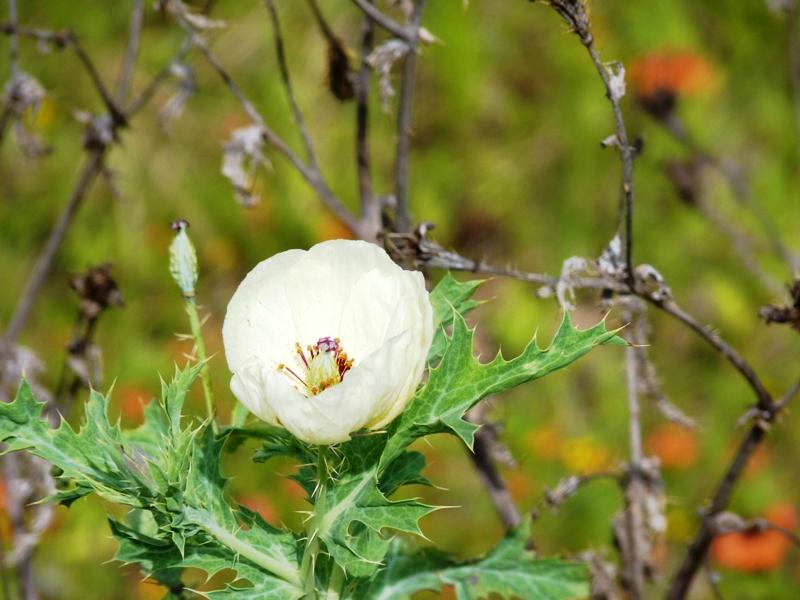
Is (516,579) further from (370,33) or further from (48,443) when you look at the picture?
(370,33)

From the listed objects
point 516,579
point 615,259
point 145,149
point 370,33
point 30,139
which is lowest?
point 145,149

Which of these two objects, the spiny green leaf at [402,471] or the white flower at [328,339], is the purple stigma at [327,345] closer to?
the white flower at [328,339]

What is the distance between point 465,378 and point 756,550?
222cm

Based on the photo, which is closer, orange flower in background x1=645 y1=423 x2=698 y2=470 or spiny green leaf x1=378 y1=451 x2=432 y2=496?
spiny green leaf x1=378 y1=451 x2=432 y2=496

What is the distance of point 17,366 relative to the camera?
1964 mm

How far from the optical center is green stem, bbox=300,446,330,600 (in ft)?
3.40

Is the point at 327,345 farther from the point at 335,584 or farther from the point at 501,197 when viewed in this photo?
the point at 501,197

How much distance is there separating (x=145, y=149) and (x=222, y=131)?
388 mm

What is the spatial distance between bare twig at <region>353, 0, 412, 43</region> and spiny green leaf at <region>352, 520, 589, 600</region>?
3.09ft

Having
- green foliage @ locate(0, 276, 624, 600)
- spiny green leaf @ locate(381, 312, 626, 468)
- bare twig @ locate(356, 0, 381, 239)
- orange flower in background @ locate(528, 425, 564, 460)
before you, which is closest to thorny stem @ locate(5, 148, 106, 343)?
bare twig @ locate(356, 0, 381, 239)

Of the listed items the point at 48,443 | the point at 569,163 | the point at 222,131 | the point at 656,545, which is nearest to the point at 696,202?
the point at 656,545

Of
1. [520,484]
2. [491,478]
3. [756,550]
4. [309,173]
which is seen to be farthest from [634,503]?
[520,484]

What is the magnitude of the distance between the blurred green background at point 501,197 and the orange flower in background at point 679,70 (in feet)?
0.04

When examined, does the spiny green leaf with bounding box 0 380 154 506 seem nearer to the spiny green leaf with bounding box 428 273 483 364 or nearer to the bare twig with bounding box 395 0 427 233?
the spiny green leaf with bounding box 428 273 483 364
